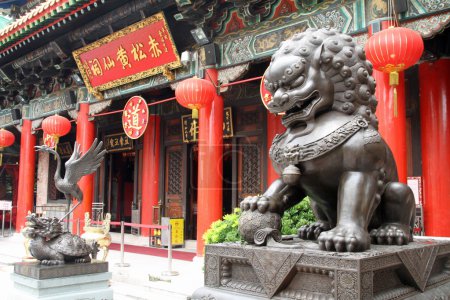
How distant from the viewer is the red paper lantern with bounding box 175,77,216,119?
585 cm

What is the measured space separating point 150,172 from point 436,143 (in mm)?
6270

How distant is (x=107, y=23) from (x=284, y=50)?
6.04 metres

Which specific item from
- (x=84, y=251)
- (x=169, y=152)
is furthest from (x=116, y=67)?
(x=84, y=251)

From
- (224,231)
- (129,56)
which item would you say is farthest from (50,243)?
(129,56)

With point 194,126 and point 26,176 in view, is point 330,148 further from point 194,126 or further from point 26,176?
point 26,176

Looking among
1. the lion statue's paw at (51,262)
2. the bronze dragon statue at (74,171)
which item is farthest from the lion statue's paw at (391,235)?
the bronze dragon statue at (74,171)

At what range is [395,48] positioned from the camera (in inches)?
153

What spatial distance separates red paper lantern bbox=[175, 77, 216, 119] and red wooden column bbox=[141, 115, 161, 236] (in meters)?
4.19

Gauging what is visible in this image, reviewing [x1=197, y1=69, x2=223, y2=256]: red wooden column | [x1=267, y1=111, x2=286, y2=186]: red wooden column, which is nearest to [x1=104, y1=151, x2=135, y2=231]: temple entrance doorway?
[x1=267, y1=111, x2=286, y2=186]: red wooden column

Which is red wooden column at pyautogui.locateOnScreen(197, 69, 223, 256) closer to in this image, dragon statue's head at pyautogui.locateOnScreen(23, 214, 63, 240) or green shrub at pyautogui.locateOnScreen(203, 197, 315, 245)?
green shrub at pyautogui.locateOnScreen(203, 197, 315, 245)

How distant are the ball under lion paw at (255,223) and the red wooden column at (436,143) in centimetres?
442

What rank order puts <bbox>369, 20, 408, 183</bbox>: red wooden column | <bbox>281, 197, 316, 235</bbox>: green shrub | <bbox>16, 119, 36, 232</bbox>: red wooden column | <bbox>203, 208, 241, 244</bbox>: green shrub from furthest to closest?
<bbox>16, 119, 36, 232</bbox>: red wooden column < <bbox>369, 20, 408, 183</bbox>: red wooden column < <bbox>203, 208, 241, 244</bbox>: green shrub < <bbox>281, 197, 316, 235</bbox>: green shrub

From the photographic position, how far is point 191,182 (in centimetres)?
942

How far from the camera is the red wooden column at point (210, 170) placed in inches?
247
